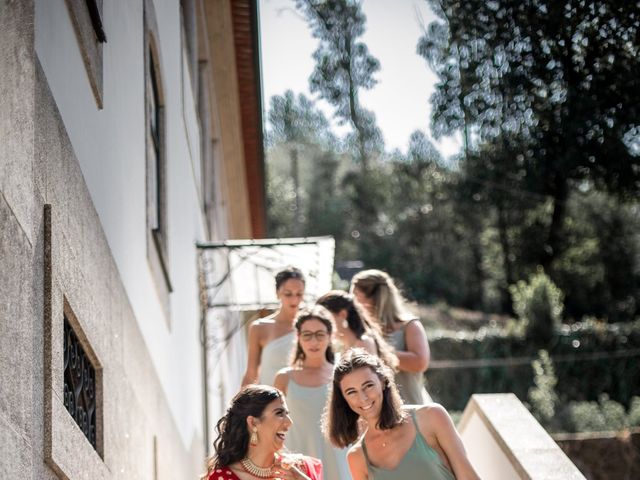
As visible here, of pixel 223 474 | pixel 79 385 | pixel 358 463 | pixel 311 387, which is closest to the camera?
pixel 79 385

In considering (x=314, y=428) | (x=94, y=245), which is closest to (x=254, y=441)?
(x=94, y=245)

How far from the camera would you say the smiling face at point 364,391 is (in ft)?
17.3

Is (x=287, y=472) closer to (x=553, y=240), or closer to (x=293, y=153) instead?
(x=553, y=240)

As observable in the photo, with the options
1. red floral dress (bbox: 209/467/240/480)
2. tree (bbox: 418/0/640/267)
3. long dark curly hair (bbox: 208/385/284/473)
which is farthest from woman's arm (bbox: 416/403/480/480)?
tree (bbox: 418/0/640/267)

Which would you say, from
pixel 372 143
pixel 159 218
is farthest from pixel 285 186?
pixel 159 218

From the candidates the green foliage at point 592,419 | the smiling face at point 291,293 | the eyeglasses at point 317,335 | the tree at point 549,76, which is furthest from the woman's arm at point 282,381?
the green foliage at point 592,419

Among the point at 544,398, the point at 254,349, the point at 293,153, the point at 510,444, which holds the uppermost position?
A: the point at 293,153

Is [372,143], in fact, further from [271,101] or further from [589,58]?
[589,58]

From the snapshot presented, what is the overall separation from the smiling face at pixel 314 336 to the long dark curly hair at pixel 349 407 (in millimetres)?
1501

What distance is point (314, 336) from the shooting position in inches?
277

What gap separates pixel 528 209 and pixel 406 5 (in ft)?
97.5

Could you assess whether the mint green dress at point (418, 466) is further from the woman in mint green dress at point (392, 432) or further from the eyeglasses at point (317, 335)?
the eyeglasses at point (317, 335)

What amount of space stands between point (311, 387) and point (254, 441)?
1.74 meters

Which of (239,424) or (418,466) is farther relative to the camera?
(239,424)
